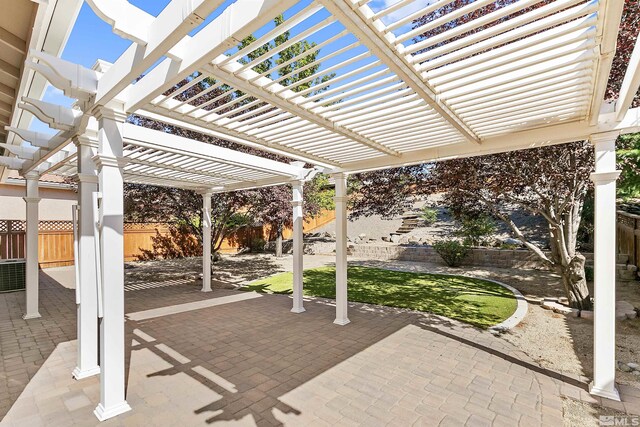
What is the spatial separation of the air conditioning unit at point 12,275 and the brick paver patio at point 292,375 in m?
3.52

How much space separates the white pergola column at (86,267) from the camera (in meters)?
3.77

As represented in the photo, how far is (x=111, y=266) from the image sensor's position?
3.11 m

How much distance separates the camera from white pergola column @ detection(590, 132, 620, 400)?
11.2 ft

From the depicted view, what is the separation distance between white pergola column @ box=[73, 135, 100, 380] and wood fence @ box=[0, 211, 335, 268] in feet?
36.2

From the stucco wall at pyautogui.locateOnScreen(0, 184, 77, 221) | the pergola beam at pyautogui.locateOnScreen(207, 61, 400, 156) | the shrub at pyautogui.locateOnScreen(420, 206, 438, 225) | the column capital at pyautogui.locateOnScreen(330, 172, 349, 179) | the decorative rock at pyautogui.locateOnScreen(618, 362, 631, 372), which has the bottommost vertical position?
the decorative rock at pyautogui.locateOnScreen(618, 362, 631, 372)

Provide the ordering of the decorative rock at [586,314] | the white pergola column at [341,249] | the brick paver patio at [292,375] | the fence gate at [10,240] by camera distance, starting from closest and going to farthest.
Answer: the brick paver patio at [292,375] → the white pergola column at [341,249] → the decorative rock at [586,314] → the fence gate at [10,240]

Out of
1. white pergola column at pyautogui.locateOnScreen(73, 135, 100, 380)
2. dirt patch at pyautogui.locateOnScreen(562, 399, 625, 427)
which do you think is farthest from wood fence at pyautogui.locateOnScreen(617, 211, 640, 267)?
white pergola column at pyautogui.locateOnScreen(73, 135, 100, 380)

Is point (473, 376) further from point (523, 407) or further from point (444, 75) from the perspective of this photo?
point (444, 75)

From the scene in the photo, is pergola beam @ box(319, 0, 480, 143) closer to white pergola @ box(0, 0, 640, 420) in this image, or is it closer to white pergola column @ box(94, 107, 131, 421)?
white pergola @ box(0, 0, 640, 420)

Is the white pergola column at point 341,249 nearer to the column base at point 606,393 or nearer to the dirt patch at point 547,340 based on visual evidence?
the dirt patch at point 547,340

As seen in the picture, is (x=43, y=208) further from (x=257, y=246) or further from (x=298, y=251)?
(x=298, y=251)

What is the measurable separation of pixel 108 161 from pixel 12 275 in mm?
8684

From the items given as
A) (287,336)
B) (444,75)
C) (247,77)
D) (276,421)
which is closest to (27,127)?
(247,77)

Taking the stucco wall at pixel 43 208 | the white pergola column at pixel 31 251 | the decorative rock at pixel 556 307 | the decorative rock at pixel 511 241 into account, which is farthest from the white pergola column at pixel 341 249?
the stucco wall at pixel 43 208
